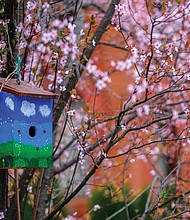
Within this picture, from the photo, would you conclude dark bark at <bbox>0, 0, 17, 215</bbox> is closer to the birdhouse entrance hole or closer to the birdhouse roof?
the birdhouse roof

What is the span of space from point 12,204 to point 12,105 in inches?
56.7

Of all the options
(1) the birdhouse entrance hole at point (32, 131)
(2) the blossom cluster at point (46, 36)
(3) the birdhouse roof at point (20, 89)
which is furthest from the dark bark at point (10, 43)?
(1) the birdhouse entrance hole at point (32, 131)

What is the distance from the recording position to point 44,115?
3529mm

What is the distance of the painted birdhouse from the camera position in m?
3.33

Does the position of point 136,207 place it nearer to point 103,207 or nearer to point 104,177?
point 103,207

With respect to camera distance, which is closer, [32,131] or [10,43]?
[32,131]

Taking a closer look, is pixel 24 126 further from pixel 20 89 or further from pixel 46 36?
pixel 46 36

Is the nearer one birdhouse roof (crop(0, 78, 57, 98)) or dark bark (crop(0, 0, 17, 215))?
birdhouse roof (crop(0, 78, 57, 98))

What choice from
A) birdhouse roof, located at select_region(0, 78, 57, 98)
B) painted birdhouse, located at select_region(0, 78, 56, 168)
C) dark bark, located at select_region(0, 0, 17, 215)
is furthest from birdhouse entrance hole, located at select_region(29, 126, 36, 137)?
dark bark, located at select_region(0, 0, 17, 215)

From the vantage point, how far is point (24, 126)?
3.39 metres

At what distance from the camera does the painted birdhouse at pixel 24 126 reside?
333cm


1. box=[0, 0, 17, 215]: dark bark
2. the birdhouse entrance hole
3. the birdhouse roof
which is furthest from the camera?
box=[0, 0, 17, 215]: dark bark

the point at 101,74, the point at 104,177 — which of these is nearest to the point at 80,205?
the point at 104,177

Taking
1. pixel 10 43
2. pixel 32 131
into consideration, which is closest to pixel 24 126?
pixel 32 131
